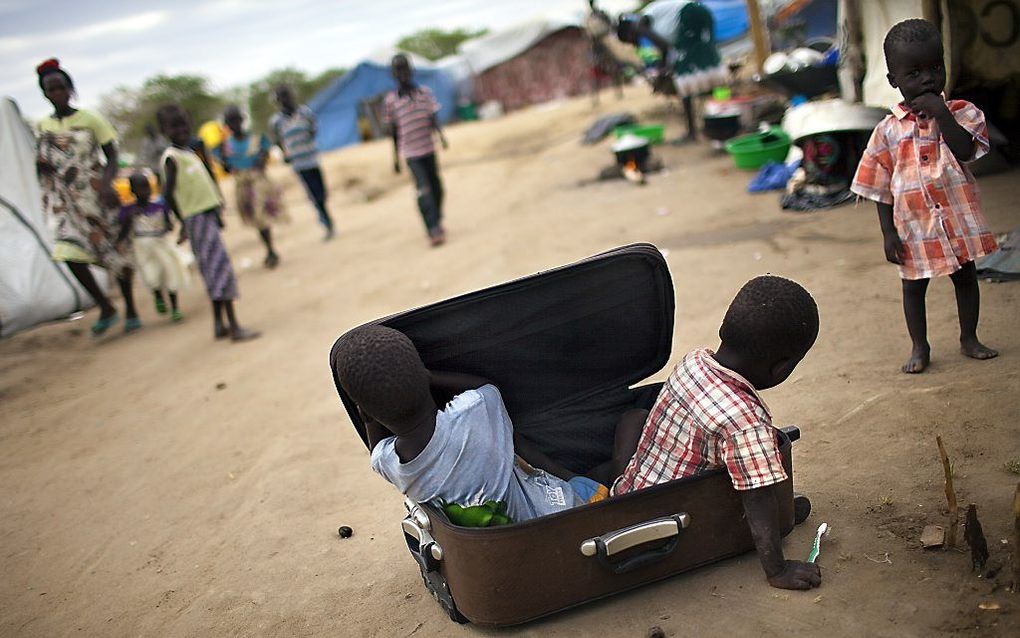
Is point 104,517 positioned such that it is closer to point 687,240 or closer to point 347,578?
point 347,578

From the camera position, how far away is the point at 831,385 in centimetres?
349

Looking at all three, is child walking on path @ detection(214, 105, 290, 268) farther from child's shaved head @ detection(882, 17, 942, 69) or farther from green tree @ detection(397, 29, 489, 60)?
green tree @ detection(397, 29, 489, 60)

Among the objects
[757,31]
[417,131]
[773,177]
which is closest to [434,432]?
[773,177]

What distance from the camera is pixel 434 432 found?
7.55 ft

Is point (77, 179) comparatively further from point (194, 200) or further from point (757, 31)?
point (757, 31)

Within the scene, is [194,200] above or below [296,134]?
below

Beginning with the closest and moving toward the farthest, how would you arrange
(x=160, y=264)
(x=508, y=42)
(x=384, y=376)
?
(x=384, y=376) < (x=160, y=264) < (x=508, y=42)

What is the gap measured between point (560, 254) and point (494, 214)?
3.05 metres

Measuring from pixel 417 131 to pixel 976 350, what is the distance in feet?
20.7

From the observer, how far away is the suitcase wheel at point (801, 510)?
8.34ft

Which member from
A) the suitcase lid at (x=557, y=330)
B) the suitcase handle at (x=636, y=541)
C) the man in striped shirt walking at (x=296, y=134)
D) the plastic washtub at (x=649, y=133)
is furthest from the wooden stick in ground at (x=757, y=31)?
the suitcase handle at (x=636, y=541)

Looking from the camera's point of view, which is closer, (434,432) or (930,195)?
(434,432)

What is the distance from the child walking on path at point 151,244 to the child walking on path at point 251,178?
68.4 inches

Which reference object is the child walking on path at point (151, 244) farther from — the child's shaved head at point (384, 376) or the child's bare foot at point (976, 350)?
the child's bare foot at point (976, 350)
